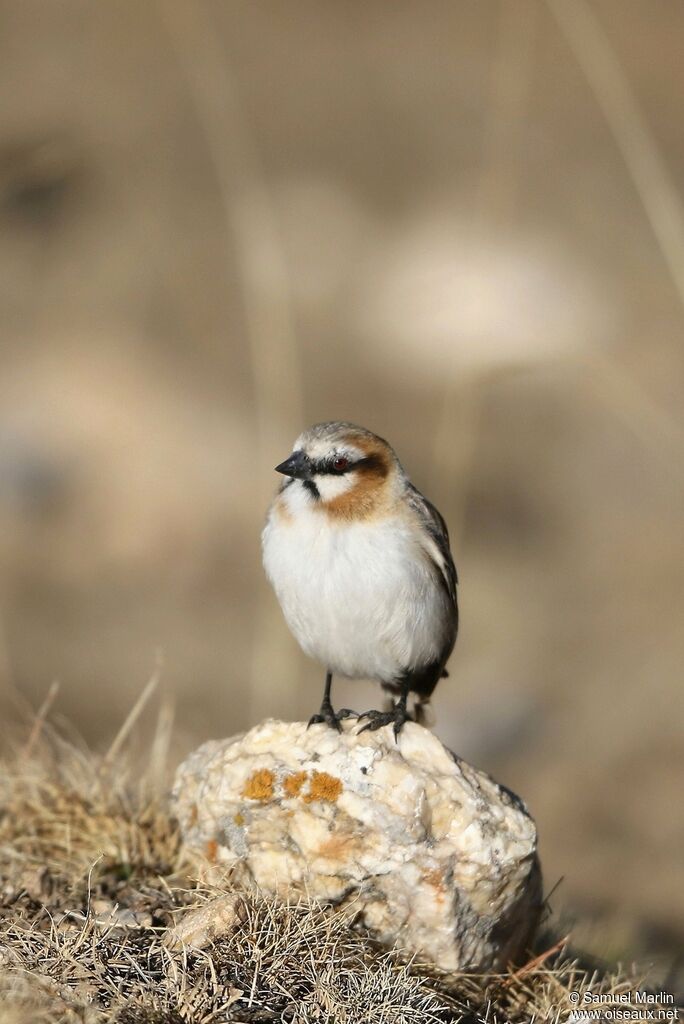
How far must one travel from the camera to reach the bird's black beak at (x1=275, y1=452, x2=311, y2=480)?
16.1 ft

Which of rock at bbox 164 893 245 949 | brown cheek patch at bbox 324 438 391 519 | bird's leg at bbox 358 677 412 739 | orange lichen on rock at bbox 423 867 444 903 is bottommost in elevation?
orange lichen on rock at bbox 423 867 444 903

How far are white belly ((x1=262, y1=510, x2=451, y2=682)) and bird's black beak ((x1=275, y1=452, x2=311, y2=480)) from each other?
0.57 feet

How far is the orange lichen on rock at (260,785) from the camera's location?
4234 millimetres

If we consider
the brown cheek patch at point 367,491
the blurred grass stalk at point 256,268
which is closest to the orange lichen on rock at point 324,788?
the brown cheek patch at point 367,491

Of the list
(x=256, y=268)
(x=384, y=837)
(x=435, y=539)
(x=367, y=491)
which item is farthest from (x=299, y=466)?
(x=256, y=268)

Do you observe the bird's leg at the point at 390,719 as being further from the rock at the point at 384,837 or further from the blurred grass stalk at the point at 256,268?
the blurred grass stalk at the point at 256,268

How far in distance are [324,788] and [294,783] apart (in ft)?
0.38

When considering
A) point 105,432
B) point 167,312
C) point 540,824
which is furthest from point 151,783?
→ point 167,312

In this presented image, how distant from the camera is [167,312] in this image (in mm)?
14688

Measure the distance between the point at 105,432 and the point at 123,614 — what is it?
7.79ft

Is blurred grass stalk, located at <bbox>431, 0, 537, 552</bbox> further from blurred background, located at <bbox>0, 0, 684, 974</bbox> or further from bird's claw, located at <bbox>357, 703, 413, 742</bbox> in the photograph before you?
bird's claw, located at <bbox>357, 703, 413, 742</bbox>

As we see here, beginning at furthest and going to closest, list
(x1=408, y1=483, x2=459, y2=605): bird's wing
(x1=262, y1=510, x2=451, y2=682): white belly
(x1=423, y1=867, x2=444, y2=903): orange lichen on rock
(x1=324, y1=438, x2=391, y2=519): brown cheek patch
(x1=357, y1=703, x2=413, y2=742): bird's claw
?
(x1=408, y1=483, x2=459, y2=605): bird's wing, (x1=324, y1=438, x2=391, y2=519): brown cheek patch, (x1=262, y1=510, x2=451, y2=682): white belly, (x1=357, y1=703, x2=413, y2=742): bird's claw, (x1=423, y1=867, x2=444, y2=903): orange lichen on rock

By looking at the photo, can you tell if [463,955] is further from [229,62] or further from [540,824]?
[229,62]

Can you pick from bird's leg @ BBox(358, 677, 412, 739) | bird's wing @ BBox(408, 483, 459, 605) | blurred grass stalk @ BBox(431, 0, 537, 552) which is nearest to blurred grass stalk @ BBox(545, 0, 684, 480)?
bird's wing @ BBox(408, 483, 459, 605)
